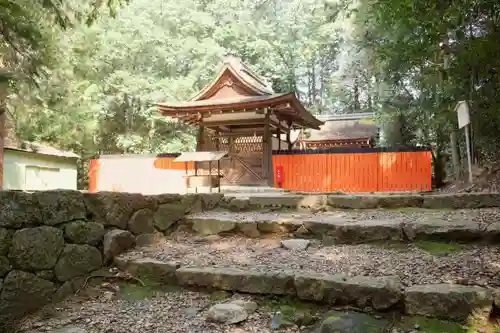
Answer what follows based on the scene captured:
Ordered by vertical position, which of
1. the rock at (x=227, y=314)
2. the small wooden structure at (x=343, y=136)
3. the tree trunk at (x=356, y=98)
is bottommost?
the rock at (x=227, y=314)

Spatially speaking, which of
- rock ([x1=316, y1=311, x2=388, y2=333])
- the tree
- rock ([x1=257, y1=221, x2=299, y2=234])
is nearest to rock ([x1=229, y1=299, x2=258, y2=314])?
rock ([x1=316, y1=311, x2=388, y2=333])

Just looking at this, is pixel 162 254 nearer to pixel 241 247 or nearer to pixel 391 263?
pixel 241 247

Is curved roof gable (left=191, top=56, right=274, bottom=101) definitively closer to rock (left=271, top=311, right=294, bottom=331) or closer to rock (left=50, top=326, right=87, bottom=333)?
rock (left=271, top=311, right=294, bottom=331)

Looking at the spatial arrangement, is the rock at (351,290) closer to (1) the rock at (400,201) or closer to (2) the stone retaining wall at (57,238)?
(2) the stone retaining wall at (57,238)

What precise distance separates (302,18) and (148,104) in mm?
15995

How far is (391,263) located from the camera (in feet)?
10.5

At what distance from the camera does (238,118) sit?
1297 centimetres

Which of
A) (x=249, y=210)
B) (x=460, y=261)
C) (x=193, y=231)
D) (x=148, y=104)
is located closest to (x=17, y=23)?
(x=193, y=231)

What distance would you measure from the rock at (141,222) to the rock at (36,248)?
0.90 metres

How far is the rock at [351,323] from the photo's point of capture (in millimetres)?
2389

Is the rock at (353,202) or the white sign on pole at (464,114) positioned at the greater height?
the white sign on pole at (464,114)

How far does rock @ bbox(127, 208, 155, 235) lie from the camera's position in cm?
406

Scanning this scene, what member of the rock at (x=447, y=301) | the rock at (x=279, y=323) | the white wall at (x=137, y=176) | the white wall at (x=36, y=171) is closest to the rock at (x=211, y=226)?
the rock at (x=279, y=323)

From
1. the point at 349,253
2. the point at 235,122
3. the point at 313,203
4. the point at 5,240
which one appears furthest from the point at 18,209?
the point at 235,122
